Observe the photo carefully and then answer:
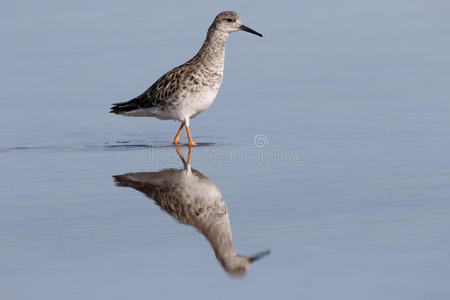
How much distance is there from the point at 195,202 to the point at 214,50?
4.62 m

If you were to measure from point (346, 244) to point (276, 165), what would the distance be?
3.06 metres

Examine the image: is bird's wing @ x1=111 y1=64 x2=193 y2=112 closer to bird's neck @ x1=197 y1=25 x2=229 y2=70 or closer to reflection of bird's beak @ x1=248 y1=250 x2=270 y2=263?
bird's neck @ x1=197 y1=25 x2=229 y2=70

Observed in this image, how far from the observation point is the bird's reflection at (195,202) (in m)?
6.85

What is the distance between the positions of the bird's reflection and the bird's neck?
2421mm

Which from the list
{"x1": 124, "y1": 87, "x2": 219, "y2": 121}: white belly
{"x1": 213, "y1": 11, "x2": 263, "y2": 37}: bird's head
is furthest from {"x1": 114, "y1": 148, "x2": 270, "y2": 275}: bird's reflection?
{"x1": 213, "y1": 11, "x2": 263, "y2": 37}: bird's head

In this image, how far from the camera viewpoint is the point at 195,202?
8539mm

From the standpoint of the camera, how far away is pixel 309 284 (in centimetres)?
624

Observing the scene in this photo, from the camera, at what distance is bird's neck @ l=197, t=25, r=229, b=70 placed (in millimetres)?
12562

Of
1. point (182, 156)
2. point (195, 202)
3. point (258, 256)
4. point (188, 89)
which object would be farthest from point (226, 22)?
point (258, 256)

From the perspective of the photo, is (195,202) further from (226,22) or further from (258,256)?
(226,22)

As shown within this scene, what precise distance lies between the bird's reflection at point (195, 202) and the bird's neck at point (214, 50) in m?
2.42
